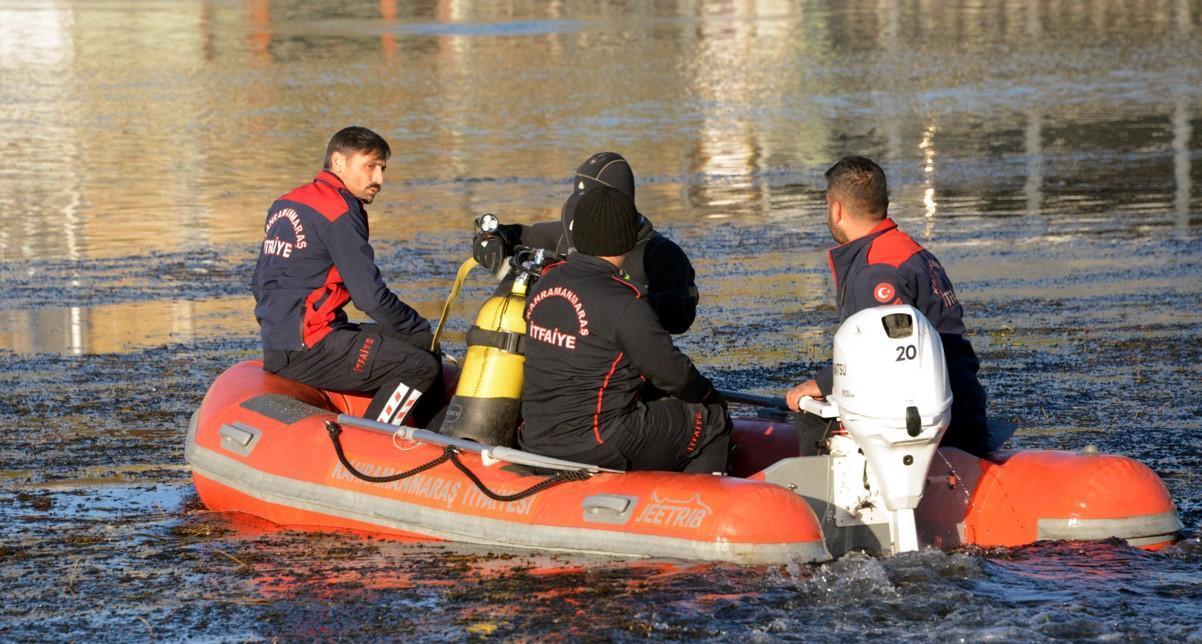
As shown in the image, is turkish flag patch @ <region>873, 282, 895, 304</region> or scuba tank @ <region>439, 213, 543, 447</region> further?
scuba tank @ <region>439, 213, 543, 447</region>

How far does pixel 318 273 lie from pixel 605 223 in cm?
215

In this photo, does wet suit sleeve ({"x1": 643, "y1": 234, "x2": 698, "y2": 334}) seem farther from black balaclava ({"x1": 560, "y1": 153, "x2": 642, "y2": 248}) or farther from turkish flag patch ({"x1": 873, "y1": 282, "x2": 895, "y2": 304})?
turkish flag patch ({"x1": 873, "y1": 282, "x2": 895, "y2": 304})

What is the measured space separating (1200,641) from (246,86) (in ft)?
91.0

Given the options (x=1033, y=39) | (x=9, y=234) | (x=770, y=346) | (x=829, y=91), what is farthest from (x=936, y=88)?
(x=770, y=346)

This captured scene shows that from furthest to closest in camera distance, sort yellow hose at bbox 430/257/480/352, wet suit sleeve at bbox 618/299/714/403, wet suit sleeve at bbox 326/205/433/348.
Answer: wet suit sleeve at bbox 326/205/433/348 < yellow hose at bbox 430/257/480/352 < wet suit sleeve at bbox 618/299/714/403

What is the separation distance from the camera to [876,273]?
262 inches

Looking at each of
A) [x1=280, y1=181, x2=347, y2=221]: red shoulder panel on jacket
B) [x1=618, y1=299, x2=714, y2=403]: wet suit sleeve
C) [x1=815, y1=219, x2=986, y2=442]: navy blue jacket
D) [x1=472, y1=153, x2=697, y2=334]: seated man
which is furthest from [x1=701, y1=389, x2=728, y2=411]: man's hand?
[x1=280, y1=181, x2=347, y2=221]: red shoulder panel on jacket

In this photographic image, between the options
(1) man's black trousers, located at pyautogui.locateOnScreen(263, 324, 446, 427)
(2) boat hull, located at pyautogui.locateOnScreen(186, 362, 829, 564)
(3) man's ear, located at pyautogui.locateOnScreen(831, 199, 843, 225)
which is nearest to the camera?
(2) boat hull, located at pyautogui.locateOnScreen(186, 362, 829, 564)

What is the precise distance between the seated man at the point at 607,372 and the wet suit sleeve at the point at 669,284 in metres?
0.77

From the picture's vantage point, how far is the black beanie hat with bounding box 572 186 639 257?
6559 millimetres

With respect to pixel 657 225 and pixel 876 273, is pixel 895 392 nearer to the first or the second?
pixel 876 273

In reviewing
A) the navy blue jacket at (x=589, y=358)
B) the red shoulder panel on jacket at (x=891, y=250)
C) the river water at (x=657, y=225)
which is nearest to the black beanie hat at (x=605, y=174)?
the navy blue jacket at (x=589, y=358)

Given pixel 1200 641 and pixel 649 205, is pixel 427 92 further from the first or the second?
pixel 1200 641

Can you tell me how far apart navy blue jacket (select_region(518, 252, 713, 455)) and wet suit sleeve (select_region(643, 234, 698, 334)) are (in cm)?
92
